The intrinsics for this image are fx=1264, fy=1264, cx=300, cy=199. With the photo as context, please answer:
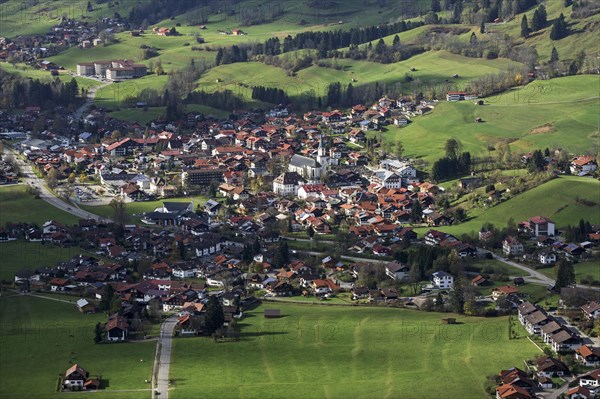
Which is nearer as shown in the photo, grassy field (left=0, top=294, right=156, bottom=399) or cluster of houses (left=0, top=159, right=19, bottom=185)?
grassy field (left=0, top=294, right=156, bottom=399)

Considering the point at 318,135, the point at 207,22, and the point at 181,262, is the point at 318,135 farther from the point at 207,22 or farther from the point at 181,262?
the point at 207,22

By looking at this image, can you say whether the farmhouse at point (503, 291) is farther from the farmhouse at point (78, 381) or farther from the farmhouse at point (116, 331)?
the farmhouse at point (78, 381)

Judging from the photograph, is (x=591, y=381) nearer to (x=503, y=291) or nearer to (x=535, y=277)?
(x=503, y=291)

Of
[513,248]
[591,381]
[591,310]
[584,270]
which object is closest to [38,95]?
[513,248]

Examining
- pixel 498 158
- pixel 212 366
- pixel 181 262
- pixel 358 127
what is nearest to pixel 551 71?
pixel 358 127

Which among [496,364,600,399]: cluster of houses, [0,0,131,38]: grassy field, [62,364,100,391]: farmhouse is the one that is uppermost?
[0,0,131,38]: grassy field

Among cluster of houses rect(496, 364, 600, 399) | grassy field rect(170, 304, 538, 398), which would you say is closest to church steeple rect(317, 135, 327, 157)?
grassy field rect(170, 304, 538, 398)

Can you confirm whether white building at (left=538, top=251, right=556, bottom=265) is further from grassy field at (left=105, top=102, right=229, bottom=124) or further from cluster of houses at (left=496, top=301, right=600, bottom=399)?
grassy field at (left=105, top=102, right=229, bottom=124)
